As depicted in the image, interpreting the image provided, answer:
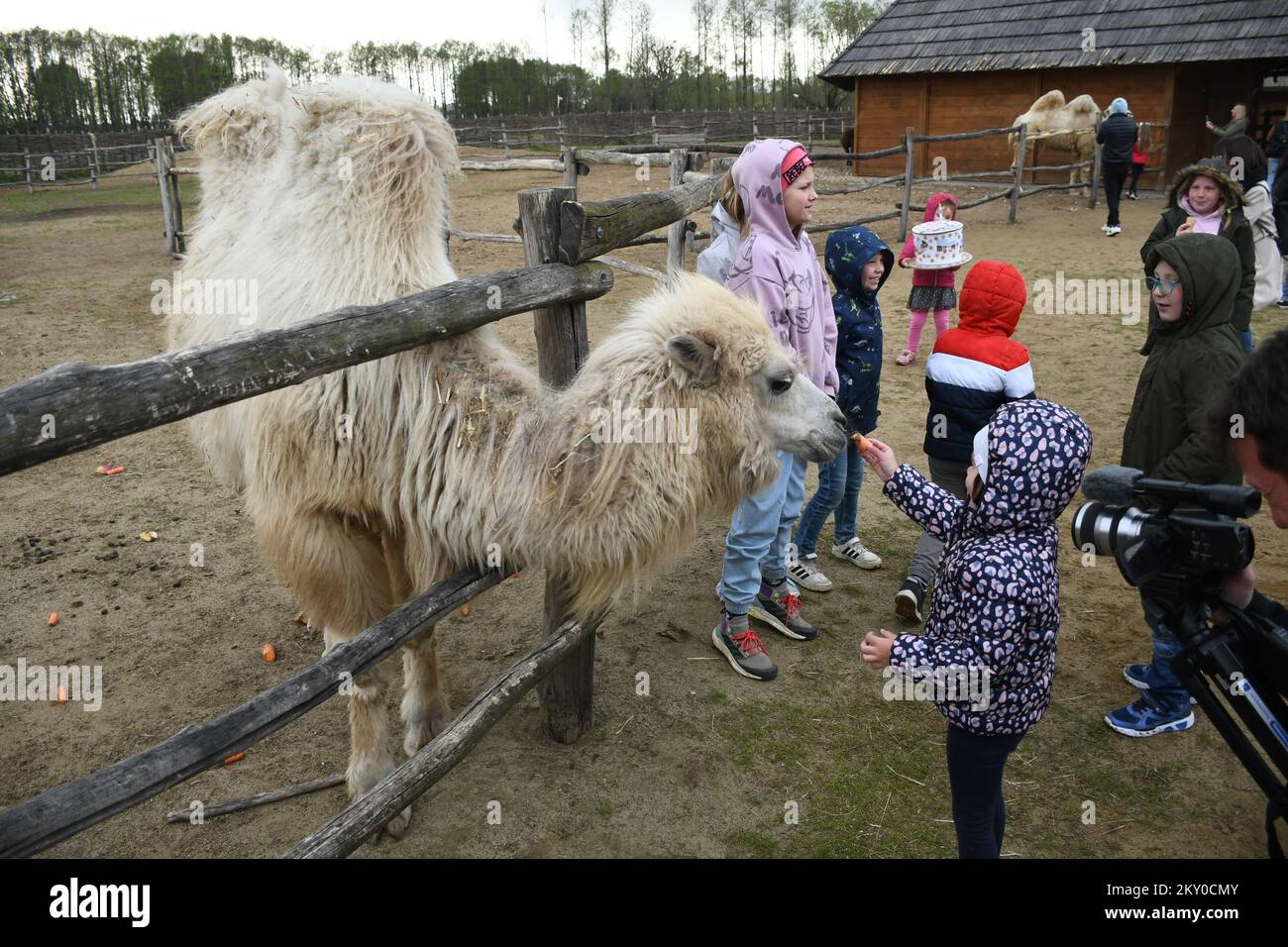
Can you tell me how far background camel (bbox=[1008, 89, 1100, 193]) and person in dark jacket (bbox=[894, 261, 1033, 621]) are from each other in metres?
14.6

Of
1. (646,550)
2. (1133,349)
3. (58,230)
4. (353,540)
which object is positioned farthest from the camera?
(58,230)

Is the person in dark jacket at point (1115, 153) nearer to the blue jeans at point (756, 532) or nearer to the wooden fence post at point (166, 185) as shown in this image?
the blue jeans at point (756, 532)

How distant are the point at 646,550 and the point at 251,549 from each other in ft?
9.89

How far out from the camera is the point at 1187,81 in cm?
1647

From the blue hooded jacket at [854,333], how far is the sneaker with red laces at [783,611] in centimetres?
83

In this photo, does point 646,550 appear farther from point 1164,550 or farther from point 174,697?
point 174,697

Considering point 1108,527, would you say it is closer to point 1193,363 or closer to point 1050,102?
point 1193,363

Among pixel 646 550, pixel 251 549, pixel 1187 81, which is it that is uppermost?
pixel 1187 81

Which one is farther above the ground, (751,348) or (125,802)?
(751,348)

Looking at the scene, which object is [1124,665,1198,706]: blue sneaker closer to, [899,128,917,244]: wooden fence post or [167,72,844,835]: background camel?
[167,72,844,835]: background camel

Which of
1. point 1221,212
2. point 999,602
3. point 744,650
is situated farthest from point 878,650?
point 1221,212

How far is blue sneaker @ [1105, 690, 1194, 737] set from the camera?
330 cm
